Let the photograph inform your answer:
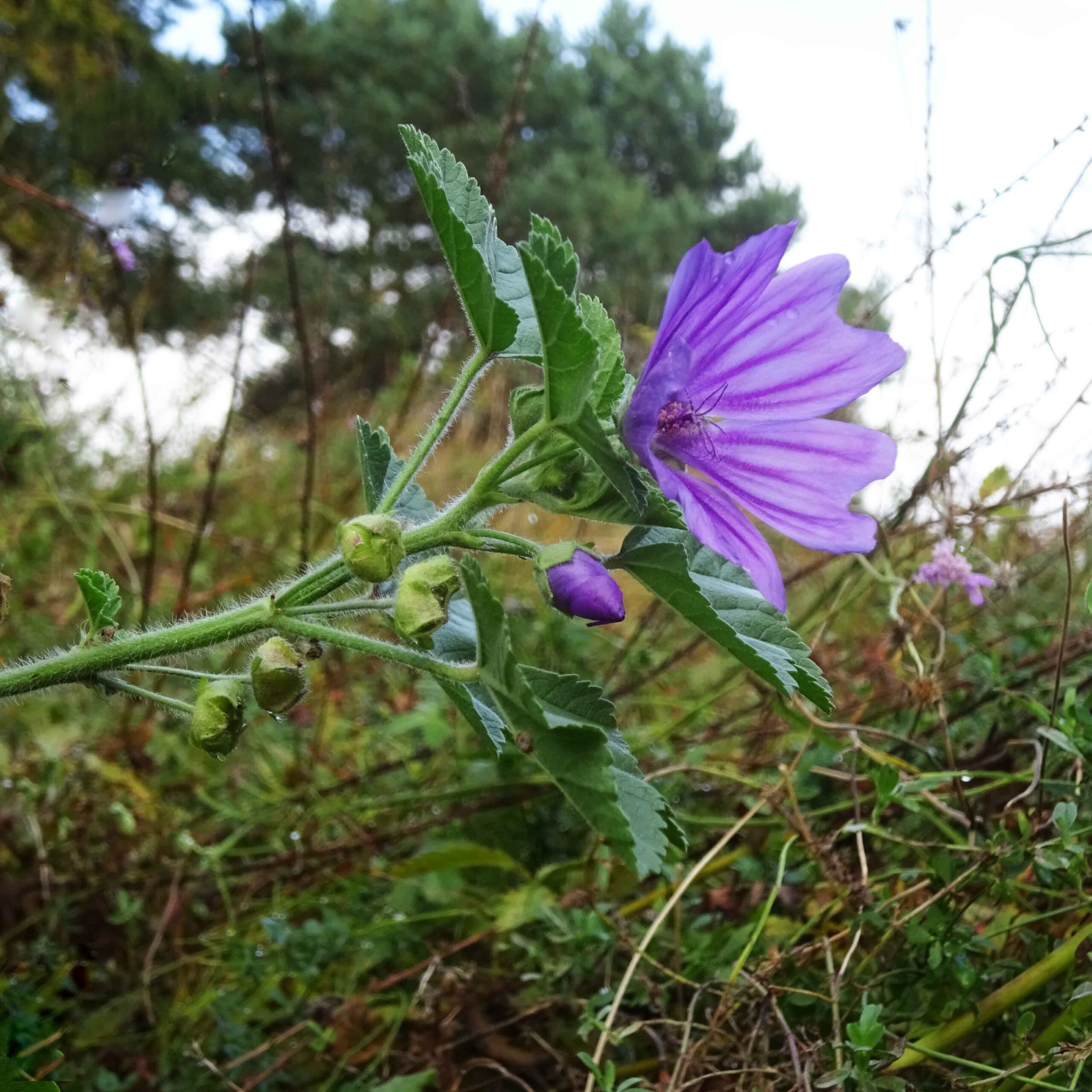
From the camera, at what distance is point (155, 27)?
582cm

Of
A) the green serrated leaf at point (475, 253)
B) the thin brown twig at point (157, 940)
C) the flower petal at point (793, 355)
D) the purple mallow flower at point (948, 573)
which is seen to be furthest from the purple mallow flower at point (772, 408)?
the thin brown twig at point (157, 940)

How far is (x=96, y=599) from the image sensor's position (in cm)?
67

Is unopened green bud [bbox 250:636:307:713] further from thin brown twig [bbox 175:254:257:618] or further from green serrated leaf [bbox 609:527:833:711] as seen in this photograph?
thin brown twig [bbox 175:254:257:618]

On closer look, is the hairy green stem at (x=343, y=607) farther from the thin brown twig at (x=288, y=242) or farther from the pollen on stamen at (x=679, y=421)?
the thin brown twig at (x=288, y=242)

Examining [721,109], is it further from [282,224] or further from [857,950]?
[857,950]

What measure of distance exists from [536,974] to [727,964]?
0.21m

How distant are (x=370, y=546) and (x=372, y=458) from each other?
0.60 feet

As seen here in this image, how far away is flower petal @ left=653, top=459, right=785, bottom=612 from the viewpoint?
626 millimetres

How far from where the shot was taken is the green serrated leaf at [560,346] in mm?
520

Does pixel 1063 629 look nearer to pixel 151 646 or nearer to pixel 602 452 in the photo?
pixel 602 452

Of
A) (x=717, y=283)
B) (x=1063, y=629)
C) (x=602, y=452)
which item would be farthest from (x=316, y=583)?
(x=1063, y=629)

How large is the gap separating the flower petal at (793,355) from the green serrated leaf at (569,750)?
0.26m

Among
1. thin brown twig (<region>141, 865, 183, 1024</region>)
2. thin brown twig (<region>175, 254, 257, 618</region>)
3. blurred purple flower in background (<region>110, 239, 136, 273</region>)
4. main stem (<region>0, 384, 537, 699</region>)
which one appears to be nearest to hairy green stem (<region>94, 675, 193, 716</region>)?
main stem (<region>0, 384, 537, 699</region>)

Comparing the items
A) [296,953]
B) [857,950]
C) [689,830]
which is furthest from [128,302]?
[857,950]
